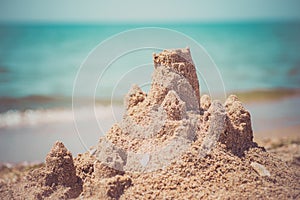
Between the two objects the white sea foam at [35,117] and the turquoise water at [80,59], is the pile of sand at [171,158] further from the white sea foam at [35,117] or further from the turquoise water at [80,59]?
the white sea foam at [35,117]

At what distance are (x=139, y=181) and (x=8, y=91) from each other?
33.1 ft

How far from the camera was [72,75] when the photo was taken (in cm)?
1498

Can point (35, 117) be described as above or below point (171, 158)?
above

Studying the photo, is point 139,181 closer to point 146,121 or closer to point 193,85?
point 146,121

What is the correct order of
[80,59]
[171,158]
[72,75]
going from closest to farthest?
1. [171,158]
2. [72,75]
3. [80,59]

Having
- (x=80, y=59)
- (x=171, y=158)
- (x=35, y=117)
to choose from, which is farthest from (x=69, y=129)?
(x=80, y=59)

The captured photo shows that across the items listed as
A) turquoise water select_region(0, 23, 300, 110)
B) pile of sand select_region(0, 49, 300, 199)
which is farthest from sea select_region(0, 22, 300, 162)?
pile of sand select_region(0, 49, 300, 199)

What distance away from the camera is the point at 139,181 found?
2.90 m

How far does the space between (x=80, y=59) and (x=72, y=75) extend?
117 inches

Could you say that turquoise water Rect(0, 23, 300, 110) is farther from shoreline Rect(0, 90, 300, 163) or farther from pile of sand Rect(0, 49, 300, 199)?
pile of sand Rect(0, 49, 300, 199)

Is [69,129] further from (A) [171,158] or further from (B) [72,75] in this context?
(B) [72,75]

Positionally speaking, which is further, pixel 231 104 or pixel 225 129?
pixel 231 104

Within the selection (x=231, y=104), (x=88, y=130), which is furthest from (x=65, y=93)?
(x=231, y=104)

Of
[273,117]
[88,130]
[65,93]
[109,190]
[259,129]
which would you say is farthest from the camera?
[65,93]
